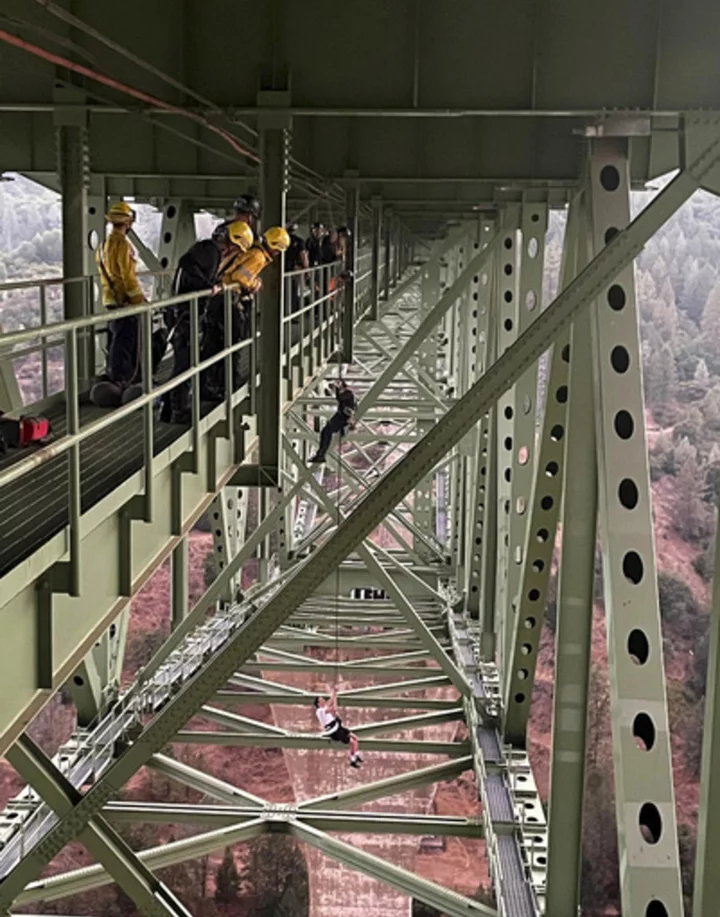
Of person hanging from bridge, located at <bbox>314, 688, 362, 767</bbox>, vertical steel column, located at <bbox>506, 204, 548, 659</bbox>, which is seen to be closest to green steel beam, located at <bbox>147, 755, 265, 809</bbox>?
person hanging from bridge, located at <bbox>314, 688, 362, 767</bbox>

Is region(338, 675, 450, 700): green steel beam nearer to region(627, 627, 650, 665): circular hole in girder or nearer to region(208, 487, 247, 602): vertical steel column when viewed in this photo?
region(208, 487, 247, 602): vertical steel column

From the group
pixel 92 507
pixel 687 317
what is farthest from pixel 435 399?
pixel 687 317

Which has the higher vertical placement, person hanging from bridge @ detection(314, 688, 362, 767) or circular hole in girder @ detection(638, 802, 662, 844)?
circular hole in girder @ detection(638, 802, 662, 844)

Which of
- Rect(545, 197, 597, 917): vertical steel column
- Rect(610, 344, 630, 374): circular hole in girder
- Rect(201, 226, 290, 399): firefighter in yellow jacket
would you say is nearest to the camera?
Rect(610, 344, 630, 374): circular hole in girder

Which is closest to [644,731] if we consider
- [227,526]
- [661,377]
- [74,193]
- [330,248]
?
[74,193]

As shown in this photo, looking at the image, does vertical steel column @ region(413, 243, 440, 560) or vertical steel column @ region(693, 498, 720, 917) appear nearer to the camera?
vertical steel column @ region(693, 498, 720, 917)

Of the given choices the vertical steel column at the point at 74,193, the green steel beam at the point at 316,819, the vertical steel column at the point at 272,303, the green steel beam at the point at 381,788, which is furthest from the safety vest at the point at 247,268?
the green steel beam at the point at 381,788

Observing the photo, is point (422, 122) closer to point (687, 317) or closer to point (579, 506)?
point (579, 506)

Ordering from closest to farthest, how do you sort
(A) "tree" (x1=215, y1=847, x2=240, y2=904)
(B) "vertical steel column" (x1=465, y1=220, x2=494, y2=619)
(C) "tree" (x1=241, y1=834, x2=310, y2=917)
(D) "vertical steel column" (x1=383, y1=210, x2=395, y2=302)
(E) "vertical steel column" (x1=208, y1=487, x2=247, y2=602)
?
(B) "vertical steel column" (x1=465, y1=220, x2=494, y2=619)
(E) "vertical steel column" (x1=208, y1=487, x2=247, y2=602)
(D) "vertical steel column" (x1=383, y1=210, x2=395, y2=302)
(C) "tree" (x1=241, y1=834, x2=310, y2=917)
(A) "tree" (x1=215, y1=847, x2=240, y2=904)

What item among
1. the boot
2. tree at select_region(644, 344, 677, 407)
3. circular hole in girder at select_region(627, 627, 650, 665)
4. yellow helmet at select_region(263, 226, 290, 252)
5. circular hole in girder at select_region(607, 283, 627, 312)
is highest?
yellow helmet at select_region(263, 226, 290, 252)
